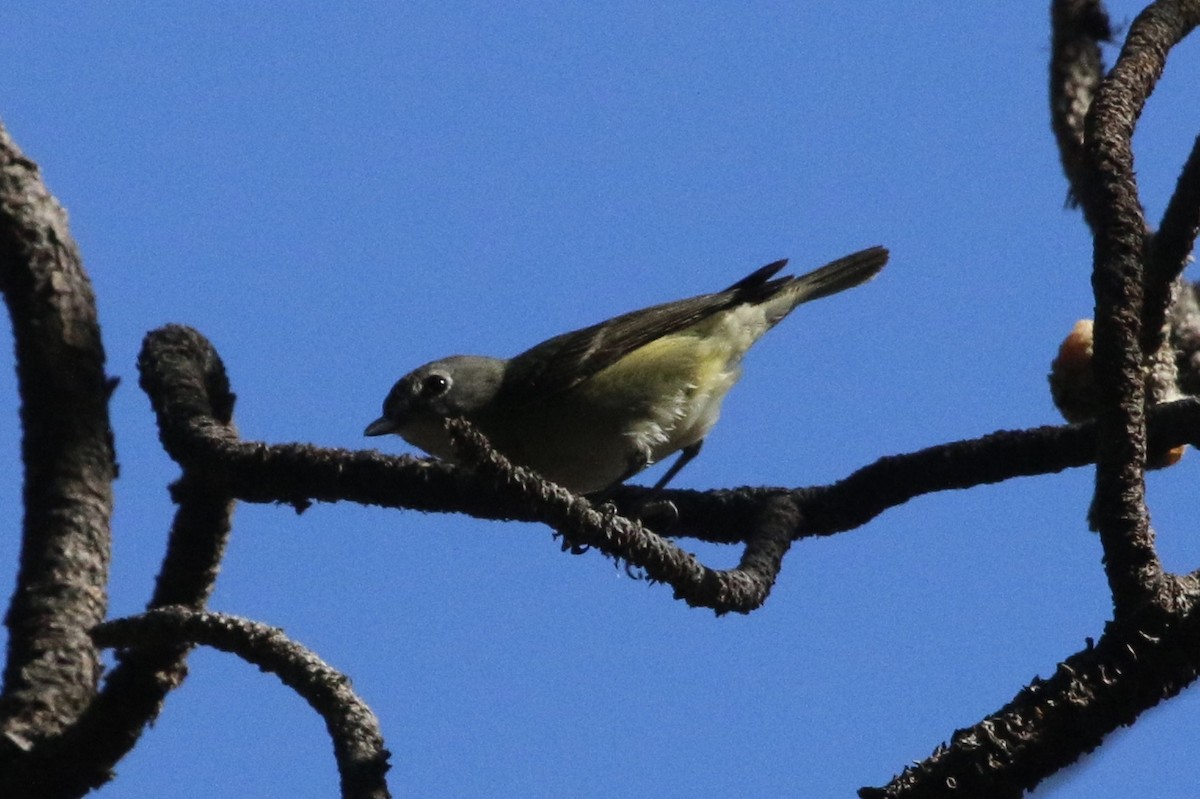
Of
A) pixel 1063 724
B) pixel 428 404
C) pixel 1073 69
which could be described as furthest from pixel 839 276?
pixel 1063 724

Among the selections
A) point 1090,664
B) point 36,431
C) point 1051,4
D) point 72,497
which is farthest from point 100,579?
point 1051,4

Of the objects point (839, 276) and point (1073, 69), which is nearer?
point (1073, 69)

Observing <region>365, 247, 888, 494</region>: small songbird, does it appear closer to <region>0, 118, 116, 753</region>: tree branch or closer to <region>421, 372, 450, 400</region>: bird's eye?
<region>421, 372, 450, 400</region>: bird's eye

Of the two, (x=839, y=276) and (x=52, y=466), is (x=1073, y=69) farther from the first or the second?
(x=52, y=466)

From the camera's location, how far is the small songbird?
5.95m

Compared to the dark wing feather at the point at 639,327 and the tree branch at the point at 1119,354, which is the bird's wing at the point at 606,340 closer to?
the dark wing feather at the point at 639,327

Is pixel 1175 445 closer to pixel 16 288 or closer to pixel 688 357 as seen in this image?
pixel 688 357

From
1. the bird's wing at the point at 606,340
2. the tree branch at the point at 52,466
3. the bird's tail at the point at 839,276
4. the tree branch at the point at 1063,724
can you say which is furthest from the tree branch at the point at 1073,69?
the tree branch at the point at 52,466

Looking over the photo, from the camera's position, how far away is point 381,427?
19.8ft

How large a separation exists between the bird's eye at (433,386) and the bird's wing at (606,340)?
30cm

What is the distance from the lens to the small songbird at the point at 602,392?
5.95 m

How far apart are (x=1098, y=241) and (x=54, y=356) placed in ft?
9.49

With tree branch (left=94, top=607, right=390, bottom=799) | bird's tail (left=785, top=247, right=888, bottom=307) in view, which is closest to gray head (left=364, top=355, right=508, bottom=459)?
bird's tail (left=785, top=247, right=888, bottom=307)

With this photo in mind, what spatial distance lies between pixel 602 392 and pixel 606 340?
384 millimetres
